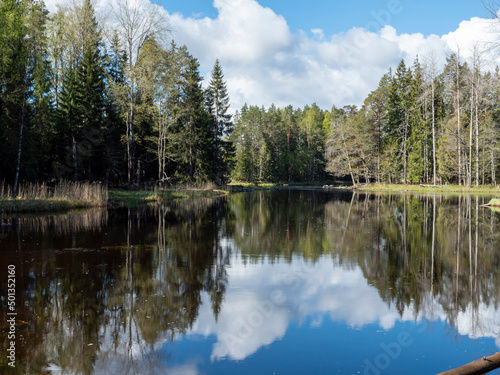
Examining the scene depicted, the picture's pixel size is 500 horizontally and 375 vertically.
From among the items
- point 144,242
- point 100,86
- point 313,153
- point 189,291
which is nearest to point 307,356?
point 189,291

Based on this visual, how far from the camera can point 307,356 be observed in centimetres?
464

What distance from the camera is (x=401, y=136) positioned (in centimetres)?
5828

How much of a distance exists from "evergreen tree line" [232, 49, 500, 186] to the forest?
273 mm

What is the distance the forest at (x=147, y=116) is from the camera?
972 inches

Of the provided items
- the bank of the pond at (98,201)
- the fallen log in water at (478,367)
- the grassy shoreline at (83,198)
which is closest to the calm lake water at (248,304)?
the fallen log in water at (478,367)

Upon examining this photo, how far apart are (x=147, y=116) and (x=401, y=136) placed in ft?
140

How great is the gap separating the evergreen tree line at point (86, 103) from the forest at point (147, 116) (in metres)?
0.10

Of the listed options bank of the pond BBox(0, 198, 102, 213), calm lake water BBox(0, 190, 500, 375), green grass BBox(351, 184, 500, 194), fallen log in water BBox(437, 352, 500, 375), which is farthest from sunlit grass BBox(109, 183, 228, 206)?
green grass BBox(351, 184, 500, 194)

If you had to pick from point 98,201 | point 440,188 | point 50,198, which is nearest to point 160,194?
point 98,201

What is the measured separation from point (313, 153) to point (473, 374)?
3123 inches

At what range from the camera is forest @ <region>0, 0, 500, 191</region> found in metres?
24.7

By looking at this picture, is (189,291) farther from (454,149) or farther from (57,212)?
(454,149)

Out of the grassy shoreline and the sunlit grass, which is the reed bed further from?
the sunlit grass

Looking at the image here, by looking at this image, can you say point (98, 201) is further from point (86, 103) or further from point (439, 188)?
point (439, 188)
